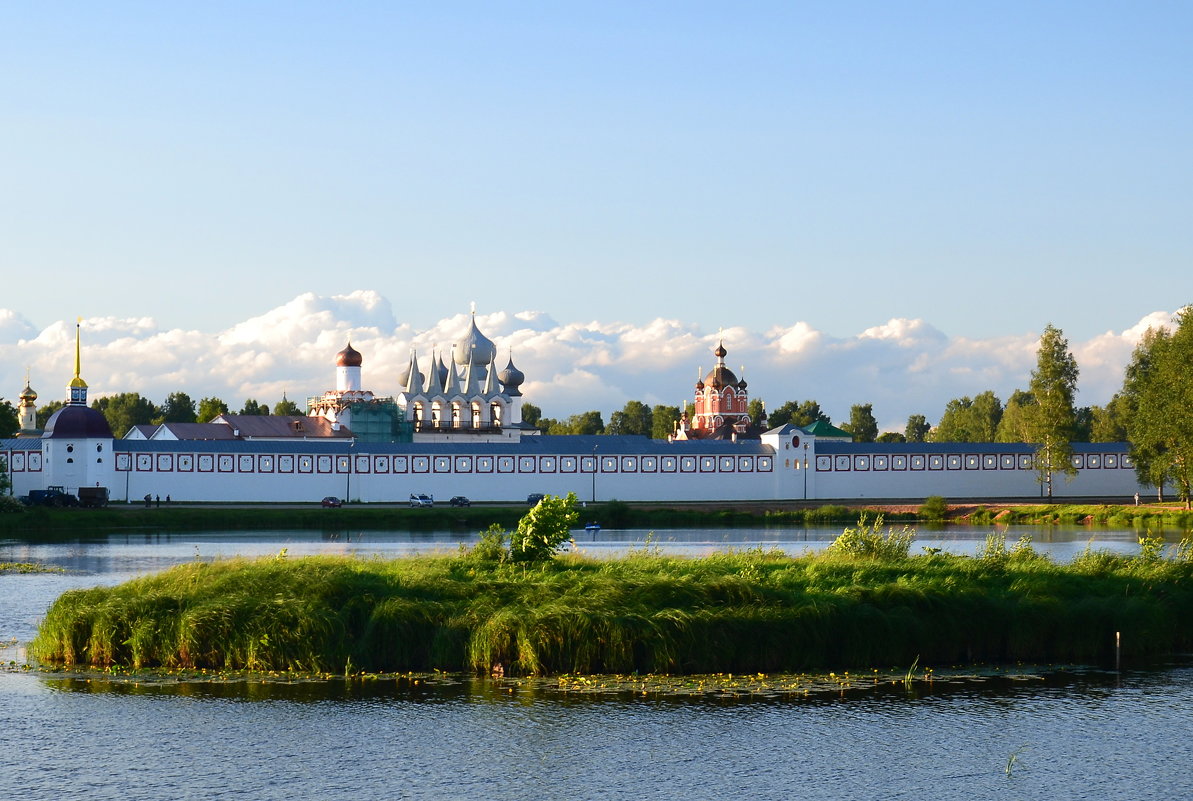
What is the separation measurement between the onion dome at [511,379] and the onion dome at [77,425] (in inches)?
1284

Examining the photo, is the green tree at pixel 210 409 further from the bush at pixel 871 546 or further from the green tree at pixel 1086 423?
the bush at pixel 871 546

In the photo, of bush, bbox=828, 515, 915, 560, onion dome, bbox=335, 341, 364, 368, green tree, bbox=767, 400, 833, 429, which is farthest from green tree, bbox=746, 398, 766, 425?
bush, bbox=828, 515, 915, 560

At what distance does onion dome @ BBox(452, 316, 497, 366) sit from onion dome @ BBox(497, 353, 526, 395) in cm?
160

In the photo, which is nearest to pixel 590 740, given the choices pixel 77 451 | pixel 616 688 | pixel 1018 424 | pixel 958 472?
pixel 616 688

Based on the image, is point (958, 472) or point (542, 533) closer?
point (542, 533)

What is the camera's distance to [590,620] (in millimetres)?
19859

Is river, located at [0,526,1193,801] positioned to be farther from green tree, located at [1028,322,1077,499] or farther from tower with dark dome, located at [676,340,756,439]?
tower with dark dome, located at [676,340,756,439]

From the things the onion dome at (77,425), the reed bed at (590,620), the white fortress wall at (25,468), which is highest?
the onion dome at (77,425)

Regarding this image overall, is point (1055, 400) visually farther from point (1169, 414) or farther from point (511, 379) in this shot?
point (511, 379)

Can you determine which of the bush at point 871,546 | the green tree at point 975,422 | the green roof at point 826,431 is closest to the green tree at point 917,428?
the green tree at point 975,422

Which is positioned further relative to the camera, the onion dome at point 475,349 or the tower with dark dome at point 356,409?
the onion dome at point 475,349

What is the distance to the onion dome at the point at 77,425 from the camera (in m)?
66.9

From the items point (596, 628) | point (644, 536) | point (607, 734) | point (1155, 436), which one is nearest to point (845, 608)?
point (596, 628)

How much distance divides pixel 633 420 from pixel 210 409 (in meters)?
44.6
